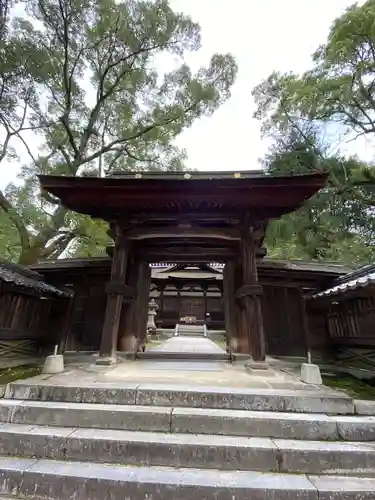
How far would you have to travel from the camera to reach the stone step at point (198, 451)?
2539 mm

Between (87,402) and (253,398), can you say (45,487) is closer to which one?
(87,402)

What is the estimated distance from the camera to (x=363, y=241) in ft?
42.7

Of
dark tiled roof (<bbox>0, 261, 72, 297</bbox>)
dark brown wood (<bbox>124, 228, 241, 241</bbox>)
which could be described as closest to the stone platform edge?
dark tiled roof (<bbox>0, 261, 72, 297</bbox>)

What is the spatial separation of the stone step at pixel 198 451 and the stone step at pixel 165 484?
0.09 metres

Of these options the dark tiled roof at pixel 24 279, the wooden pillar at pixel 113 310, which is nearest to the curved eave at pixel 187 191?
the wooden pillar at pixel 113 310

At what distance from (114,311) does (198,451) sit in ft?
9.29

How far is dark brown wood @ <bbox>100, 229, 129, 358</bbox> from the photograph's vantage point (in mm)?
4832

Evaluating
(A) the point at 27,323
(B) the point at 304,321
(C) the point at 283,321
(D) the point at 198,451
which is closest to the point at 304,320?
(B) the point at 304,321

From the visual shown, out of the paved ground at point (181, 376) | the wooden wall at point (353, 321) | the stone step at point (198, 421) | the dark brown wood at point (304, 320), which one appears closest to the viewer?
the stone step at point (198, 421)

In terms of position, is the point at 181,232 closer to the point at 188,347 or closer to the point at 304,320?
the point at 304,320

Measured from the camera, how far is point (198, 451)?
102 inches

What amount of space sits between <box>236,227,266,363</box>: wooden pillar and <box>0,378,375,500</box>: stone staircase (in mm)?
1214

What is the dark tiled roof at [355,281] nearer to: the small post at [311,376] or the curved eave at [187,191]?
the small post at [311,376]

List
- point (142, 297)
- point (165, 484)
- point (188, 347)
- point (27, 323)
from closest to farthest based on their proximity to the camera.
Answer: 1. point (165, 484)
2. point (27, 323)
3. point (142, 297)
4. point (188, 347)
